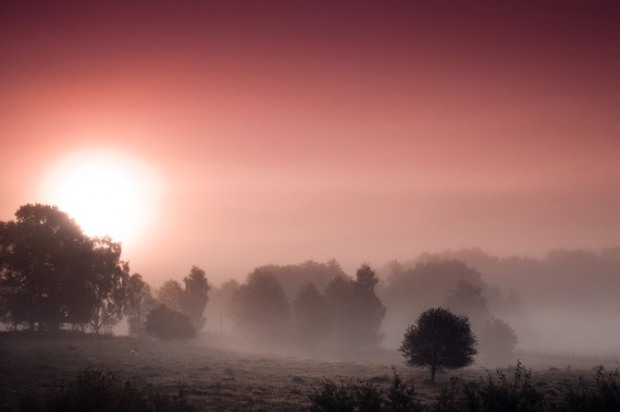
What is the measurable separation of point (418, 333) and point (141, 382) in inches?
1234

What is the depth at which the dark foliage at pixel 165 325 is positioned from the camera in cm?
8850

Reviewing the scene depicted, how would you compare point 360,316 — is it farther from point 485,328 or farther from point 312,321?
point 485,328

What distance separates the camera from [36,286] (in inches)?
2867

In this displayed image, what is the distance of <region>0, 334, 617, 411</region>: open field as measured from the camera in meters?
35.7

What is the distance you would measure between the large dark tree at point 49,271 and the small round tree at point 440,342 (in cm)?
5899

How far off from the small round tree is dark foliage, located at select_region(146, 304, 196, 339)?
53870mm

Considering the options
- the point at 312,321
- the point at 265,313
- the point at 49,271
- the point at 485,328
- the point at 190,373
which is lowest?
the point at 190,373

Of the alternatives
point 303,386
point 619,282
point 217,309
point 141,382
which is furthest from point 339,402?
point 619,282

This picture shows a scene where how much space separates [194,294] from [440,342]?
7476 centimetres

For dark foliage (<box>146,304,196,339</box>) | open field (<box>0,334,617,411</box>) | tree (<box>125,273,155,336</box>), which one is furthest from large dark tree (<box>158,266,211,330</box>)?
open field (<box>0,334,617,411</box>)

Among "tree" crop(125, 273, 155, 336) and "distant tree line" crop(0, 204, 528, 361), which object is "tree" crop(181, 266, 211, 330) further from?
"tree" crop(125, 273, 155, 336)

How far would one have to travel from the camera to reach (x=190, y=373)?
49.7 metres

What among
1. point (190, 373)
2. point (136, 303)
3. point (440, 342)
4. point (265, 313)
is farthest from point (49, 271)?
point (440, 342)

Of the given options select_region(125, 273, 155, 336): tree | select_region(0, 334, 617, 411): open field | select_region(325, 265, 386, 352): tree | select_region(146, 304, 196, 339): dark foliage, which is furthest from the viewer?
select_region(325, 265, 386, 352): tree
